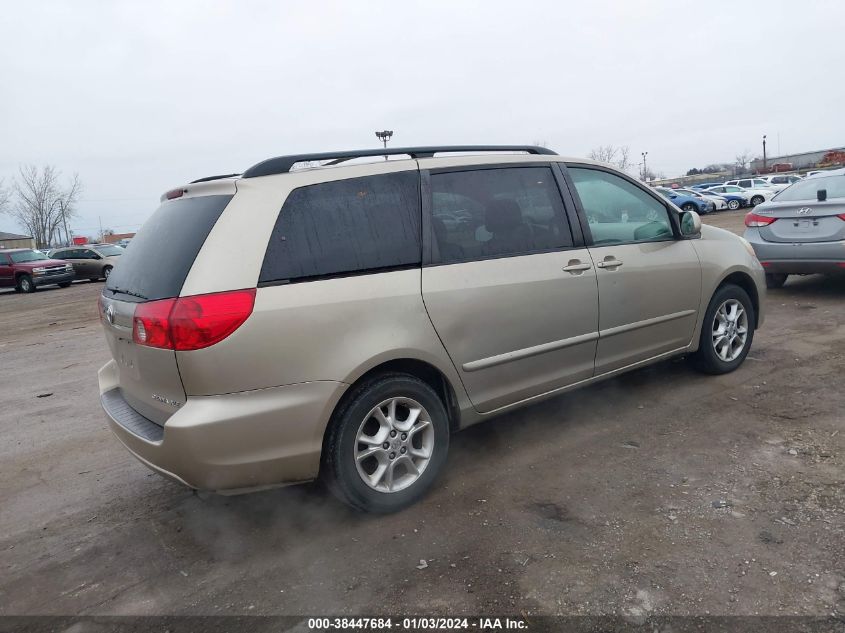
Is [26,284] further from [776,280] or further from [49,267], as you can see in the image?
[776,280]

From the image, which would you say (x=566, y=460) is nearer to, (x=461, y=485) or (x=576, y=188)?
(x=461, y=485)

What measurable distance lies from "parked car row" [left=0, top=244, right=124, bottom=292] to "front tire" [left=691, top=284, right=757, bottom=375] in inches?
851

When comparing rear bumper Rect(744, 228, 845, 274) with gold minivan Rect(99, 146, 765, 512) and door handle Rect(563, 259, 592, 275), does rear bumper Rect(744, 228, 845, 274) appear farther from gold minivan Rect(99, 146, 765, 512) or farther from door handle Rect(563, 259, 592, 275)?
door handle Rect(563, 259, 592, 275)

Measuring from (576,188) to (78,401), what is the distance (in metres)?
4.76

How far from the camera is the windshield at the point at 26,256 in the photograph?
75.5 feet

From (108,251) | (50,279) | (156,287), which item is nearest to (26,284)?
(50,279)

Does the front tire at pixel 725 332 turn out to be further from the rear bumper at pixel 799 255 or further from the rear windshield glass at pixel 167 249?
the rear windshield glass at pixel 167 249

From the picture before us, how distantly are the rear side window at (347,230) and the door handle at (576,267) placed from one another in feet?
3.33

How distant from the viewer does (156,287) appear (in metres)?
2.85

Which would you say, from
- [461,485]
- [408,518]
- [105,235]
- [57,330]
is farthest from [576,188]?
[105,235]

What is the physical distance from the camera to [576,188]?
4043mm

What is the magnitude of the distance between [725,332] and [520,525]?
2.77m

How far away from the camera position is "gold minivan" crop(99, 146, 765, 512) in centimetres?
272

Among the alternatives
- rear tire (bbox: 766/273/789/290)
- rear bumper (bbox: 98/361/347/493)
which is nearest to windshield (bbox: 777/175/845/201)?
rear tire (bbox: 766/273/789/290)
